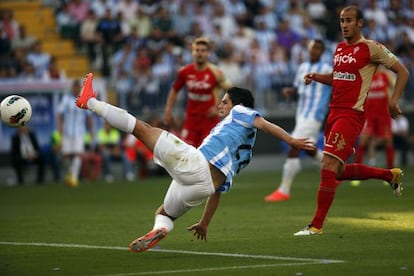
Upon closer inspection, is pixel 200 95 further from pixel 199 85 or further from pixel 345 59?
pixel 345 59

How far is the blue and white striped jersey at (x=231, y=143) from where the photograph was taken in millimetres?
11445

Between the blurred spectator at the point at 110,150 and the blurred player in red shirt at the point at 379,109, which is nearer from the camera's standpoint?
the blurred player in red shirt at the point at 379,109

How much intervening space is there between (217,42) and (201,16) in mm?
1396

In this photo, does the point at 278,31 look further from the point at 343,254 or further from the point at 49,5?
the point at 343,254

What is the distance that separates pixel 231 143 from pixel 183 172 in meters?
0.71

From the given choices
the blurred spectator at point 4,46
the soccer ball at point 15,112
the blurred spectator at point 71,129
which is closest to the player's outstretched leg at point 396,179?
the soccer ball at point 15,112

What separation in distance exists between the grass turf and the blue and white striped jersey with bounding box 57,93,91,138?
5597mm

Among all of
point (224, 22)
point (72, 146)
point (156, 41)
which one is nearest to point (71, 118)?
point (72, 146)

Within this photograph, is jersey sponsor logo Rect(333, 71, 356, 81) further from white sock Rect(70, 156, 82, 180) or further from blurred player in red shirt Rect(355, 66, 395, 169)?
white sock Rect(70, 156, 82, 180)

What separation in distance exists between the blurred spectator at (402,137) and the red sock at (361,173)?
1537cm

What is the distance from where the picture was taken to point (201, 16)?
34500mm

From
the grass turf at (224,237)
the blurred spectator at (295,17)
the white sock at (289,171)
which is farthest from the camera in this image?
the blurred spectator at (295,17)

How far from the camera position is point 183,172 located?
36.6 ft

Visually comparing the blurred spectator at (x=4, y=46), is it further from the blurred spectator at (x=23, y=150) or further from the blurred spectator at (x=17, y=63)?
the blurred spectator at (x=23, y=150)
